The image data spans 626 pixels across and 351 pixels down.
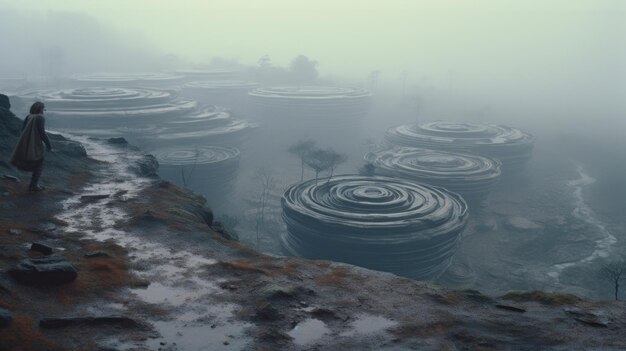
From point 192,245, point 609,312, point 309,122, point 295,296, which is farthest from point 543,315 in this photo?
point 309,122

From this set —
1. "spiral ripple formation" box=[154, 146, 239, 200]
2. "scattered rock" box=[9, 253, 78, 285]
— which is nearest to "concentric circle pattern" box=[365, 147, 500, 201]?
"spiral ripple formation" box=[154, 146, 239, 200]

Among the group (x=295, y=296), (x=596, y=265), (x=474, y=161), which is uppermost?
(x=295, y=296)

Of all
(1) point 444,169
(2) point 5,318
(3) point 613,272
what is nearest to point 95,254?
(2) point 5,318

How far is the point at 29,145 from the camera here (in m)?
10.9

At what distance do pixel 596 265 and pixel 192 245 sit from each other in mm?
22962

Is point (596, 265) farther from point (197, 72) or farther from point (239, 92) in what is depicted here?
point (197, 72)

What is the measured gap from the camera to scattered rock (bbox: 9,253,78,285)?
704 cm

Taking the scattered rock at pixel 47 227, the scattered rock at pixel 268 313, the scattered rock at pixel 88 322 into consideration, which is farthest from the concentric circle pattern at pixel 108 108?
the scattered rock at pixel 268 313

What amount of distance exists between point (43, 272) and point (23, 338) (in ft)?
5.25

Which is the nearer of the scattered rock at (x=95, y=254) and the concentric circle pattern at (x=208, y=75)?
the scattered rock at (x=95, y=254)

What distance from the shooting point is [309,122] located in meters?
48.9

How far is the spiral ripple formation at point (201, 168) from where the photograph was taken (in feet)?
103

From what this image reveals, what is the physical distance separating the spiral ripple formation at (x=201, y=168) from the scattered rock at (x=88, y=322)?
23.9 metres

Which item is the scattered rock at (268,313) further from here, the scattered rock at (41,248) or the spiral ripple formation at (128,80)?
the spiral ripple formation at (128,80)
